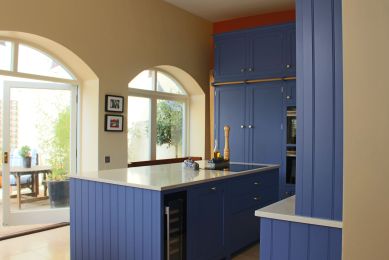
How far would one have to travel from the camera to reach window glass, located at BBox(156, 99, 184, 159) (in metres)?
6.55

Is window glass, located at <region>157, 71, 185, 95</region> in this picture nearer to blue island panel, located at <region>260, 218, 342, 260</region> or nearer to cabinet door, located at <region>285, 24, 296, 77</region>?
cabinet door, located at <region>285, 24, 296, 77</region>

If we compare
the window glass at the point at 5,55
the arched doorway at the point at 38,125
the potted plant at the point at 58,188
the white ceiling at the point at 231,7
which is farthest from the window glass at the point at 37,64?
the white ceiling at the point at 231,7

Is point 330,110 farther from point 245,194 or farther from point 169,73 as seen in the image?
point 169,73

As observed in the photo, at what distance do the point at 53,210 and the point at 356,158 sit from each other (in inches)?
176

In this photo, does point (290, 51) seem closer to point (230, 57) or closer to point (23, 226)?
point (230, 57)

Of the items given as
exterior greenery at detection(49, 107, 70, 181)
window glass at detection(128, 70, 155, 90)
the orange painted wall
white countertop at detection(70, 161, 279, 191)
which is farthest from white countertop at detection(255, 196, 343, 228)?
the orange painted wall

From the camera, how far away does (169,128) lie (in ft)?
22.2

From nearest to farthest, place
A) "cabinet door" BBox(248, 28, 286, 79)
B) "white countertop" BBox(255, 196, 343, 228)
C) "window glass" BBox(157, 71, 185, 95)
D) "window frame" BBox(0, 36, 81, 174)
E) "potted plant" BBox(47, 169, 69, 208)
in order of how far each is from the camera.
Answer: "white countertop" BBox(255, 196, 343, 228)
"window frame" BBox(0, 36, 81, 174)
"potted plant" BBox(47, 169, 69, 208)
"cabinet door" BBox(248, 28, 286, 79)
"window glass" BBox(157, 71, 185, 95)

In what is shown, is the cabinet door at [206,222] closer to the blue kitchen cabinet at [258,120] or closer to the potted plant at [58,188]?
the blue kitchen cabinet at [258,120]

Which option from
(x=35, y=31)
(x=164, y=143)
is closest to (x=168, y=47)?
(x=164, y=143)

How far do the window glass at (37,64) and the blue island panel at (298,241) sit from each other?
383cm

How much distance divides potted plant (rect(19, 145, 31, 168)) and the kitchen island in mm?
1876

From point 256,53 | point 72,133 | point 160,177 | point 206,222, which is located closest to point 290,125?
point 256,53

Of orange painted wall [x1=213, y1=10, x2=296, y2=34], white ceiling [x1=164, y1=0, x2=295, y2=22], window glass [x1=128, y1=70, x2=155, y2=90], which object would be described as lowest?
window glass [x1=128, y1=70, x2=155, y2=90]
